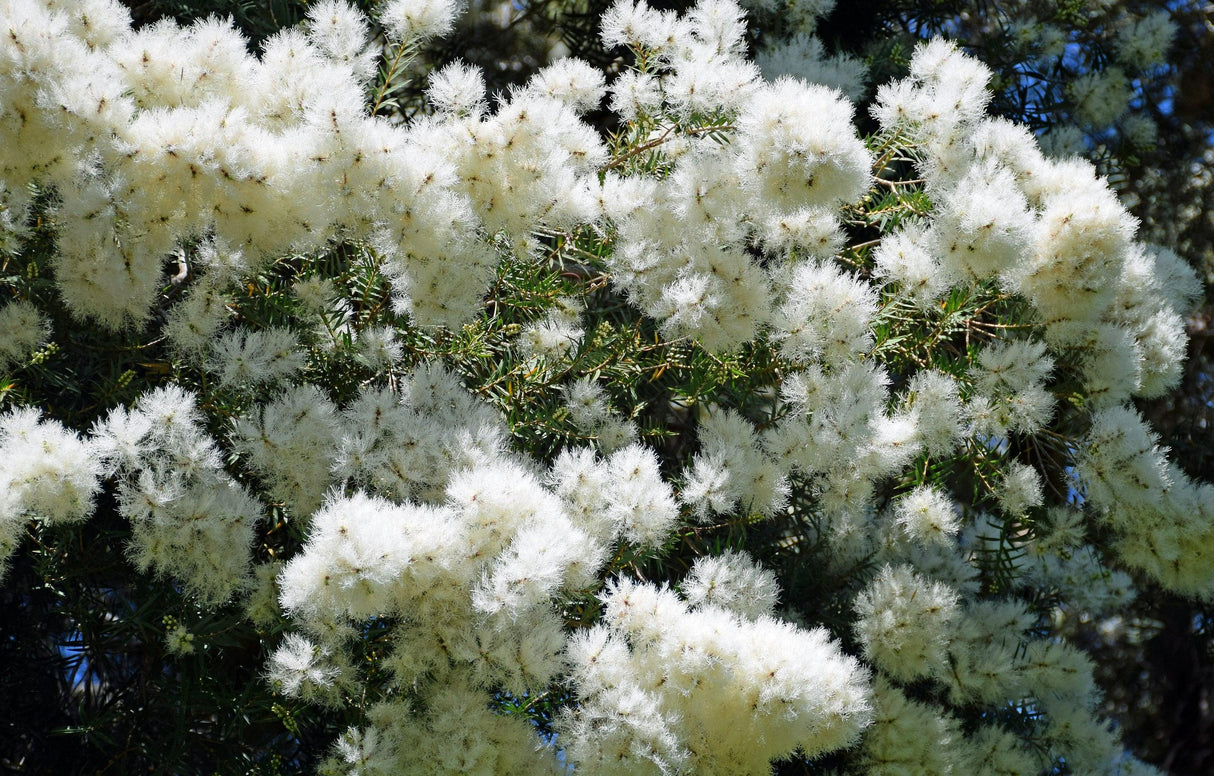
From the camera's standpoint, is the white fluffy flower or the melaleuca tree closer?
the melaleuca tree

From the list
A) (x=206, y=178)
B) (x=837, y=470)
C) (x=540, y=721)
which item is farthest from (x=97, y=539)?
(x=837, y=470)

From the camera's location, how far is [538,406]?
199 cm

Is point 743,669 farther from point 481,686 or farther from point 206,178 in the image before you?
point 206,178

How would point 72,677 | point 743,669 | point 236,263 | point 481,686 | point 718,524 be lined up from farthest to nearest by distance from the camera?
point 72,677, point 718,524, point 236,263, point 481,686, point 743,669

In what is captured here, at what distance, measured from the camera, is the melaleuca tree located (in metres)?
1.53

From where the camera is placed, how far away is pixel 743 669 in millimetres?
1487

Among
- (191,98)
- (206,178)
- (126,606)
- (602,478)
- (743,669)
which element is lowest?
(743,669)

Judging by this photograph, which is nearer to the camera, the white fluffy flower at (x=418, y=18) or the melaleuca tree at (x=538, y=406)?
the melaleuca tree at (x=538, y=406)

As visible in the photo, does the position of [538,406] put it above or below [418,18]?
below

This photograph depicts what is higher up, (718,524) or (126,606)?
(126,606)

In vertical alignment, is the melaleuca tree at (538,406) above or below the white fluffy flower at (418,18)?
below

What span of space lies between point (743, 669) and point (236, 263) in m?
1.00

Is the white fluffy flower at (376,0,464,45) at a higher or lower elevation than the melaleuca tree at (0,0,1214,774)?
higher

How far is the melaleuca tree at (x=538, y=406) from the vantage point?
153cm
